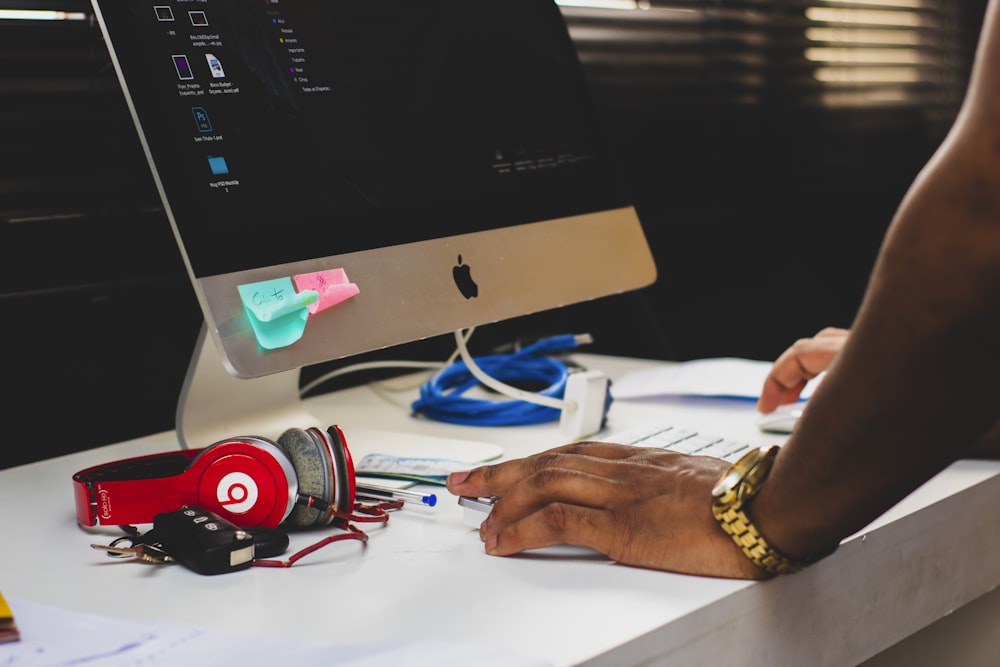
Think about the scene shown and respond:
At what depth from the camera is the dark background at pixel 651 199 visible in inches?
43.7

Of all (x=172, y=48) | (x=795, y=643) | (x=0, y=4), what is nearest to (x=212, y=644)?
(x=795, y=643)

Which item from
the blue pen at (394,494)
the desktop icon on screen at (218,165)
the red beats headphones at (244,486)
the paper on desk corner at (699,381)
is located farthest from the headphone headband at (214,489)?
the paper on desk corner at (699,381)

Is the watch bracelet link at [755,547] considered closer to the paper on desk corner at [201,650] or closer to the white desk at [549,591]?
the white desk at [549,591]

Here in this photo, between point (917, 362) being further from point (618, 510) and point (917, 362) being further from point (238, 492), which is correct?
point (238, 492)

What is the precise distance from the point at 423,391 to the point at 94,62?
1.77ft

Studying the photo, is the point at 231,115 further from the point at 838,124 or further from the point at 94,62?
the point at 838,124

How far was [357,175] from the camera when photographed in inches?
36.8

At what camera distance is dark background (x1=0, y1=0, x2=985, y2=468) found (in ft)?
3.64

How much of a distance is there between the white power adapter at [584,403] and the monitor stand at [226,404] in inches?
10.6

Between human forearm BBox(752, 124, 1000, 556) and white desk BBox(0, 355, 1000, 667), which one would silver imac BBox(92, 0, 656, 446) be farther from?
human forearm BBox(752, 124, 1000, 556)

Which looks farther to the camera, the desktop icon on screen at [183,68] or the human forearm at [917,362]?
the desktop icon on screen at [183,68]

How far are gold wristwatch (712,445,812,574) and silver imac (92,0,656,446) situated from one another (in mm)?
348

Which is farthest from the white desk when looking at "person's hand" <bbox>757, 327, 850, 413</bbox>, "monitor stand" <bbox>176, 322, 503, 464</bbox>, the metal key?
"person's hand" <bbox>757, 327, 850, 413</bbox>

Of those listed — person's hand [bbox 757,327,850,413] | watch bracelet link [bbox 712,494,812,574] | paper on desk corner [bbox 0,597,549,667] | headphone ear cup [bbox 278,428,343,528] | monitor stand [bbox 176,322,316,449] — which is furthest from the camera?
person's hand [bbox 757,327,850,413]
